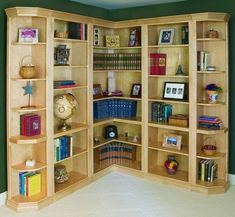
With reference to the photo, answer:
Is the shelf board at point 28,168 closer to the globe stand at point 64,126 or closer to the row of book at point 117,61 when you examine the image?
the globe stand at point 64,126

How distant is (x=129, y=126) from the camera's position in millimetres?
4602

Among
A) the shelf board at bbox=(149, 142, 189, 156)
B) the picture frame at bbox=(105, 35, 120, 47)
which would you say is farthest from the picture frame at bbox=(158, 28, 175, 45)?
the shelf board at bbox=(149, 142, 189, 156)

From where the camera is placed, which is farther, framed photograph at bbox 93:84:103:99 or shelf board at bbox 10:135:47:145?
framed photograph at bbox 93:84:103:99

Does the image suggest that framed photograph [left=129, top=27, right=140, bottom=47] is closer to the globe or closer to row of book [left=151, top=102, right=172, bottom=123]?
row of book [left=151, top=102, right=172, bottom=123]

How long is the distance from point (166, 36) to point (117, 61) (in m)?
0.78

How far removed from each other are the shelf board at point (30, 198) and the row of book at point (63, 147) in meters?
0.42

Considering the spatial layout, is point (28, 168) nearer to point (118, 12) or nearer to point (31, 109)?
point (31, 109)

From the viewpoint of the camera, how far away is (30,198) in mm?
3307

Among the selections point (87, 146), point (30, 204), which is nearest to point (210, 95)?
point (87, 146)

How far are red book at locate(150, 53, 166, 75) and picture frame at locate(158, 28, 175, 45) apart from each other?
17 cm

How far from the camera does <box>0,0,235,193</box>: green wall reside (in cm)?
326

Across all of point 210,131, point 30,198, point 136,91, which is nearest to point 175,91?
point 136,91

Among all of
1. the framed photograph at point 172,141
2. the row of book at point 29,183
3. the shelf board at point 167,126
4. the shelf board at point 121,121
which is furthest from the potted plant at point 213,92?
the row of book at point 29,183

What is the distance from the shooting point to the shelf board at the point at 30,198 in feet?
10.6
